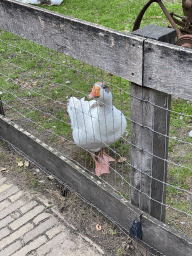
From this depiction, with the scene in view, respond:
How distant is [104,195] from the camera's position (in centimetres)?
260

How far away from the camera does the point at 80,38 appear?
201cm

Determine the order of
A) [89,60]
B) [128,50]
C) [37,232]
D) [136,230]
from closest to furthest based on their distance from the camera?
[128,50] < [89,60] < [136,230] < [37,232]

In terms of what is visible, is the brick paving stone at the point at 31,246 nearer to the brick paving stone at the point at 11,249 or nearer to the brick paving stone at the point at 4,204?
the brick paving stone at the point at 11,249

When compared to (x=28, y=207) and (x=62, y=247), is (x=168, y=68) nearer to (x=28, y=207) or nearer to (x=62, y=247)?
(x=62, y=247)

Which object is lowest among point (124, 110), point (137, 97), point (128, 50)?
point (124, 110)

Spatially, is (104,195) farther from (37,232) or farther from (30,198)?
(30,198)

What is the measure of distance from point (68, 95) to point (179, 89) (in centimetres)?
349

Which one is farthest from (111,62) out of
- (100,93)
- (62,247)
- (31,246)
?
(31,246)

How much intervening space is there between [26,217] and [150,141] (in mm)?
1695

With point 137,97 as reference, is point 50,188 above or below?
below

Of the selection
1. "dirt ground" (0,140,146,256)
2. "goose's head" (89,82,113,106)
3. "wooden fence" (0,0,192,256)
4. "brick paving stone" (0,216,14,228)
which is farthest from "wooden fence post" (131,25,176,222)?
"brick paving stone" (0,216,14,228)

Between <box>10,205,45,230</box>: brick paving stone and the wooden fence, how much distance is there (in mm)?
383

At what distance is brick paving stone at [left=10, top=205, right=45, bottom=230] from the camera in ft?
9.62

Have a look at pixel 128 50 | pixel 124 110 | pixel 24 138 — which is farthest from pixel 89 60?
pixel 124 110
